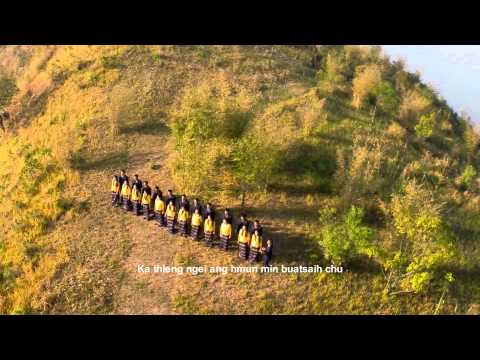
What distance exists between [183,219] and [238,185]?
3.20 metres

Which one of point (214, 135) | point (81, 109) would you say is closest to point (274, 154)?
point (214, 135)

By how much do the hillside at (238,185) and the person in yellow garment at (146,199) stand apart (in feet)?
1.23

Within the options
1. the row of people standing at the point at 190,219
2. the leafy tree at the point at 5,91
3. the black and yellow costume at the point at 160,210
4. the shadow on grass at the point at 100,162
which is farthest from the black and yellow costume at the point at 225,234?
the leafy tree at the point at 5,91

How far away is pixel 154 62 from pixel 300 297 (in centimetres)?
1879

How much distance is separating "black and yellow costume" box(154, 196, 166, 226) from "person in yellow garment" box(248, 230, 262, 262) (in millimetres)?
3517

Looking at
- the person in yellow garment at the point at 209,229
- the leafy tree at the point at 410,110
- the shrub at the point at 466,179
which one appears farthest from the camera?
the leafy tree at the point at 410,110

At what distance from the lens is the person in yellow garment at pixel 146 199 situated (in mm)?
14594

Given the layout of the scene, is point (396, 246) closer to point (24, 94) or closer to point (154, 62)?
point (154, 62)

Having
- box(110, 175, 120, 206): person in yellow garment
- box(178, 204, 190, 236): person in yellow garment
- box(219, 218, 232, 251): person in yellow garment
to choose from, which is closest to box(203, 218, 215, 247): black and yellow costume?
box(219, 218, 232, 251): person in yellow garment

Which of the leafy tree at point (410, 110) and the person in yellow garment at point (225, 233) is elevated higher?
the leafy tree at point (410, 110)

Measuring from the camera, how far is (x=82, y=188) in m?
16.9

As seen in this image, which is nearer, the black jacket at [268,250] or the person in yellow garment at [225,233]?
the black jacket at [268,250]

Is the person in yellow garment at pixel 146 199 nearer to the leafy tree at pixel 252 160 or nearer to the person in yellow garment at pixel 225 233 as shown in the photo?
the person in yellow garment at pixel 225 233

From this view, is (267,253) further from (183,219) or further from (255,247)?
(183,219)
